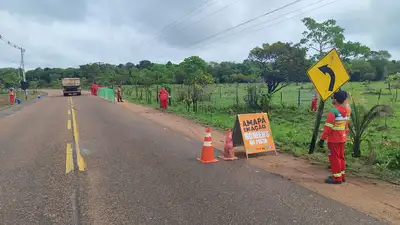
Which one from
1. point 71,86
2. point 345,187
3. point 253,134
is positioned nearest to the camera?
point 345,187

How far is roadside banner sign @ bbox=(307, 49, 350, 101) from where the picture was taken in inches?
305

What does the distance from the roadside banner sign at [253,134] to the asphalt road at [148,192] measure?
66 centimetres

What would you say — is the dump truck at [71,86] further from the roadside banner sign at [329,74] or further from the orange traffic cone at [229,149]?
the roadside banner sign at [329,74]

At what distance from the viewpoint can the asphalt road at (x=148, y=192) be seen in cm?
452

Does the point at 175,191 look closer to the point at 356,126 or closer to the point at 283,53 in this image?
the point at 356,126

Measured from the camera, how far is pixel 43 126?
46.7 feet

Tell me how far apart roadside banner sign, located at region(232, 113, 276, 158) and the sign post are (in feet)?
5.01

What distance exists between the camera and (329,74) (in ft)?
25.8

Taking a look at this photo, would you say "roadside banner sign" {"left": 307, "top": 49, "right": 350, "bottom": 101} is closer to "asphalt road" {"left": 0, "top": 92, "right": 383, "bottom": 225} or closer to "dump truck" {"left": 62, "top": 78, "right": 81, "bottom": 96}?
"asphalt road" {"left": 0, "top": 92, "right": 383, "bottom": 225}

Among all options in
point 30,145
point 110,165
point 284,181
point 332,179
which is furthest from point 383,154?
point 30,145

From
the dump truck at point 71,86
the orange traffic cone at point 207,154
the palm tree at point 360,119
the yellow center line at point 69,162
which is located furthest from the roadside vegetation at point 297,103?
the dump truck at point 71,86

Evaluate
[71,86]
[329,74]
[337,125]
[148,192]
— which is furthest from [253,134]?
[71,86]

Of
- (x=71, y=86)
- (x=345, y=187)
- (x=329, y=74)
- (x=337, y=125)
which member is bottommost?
(x=345, y=187)

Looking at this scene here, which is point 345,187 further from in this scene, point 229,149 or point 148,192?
point 148,192
